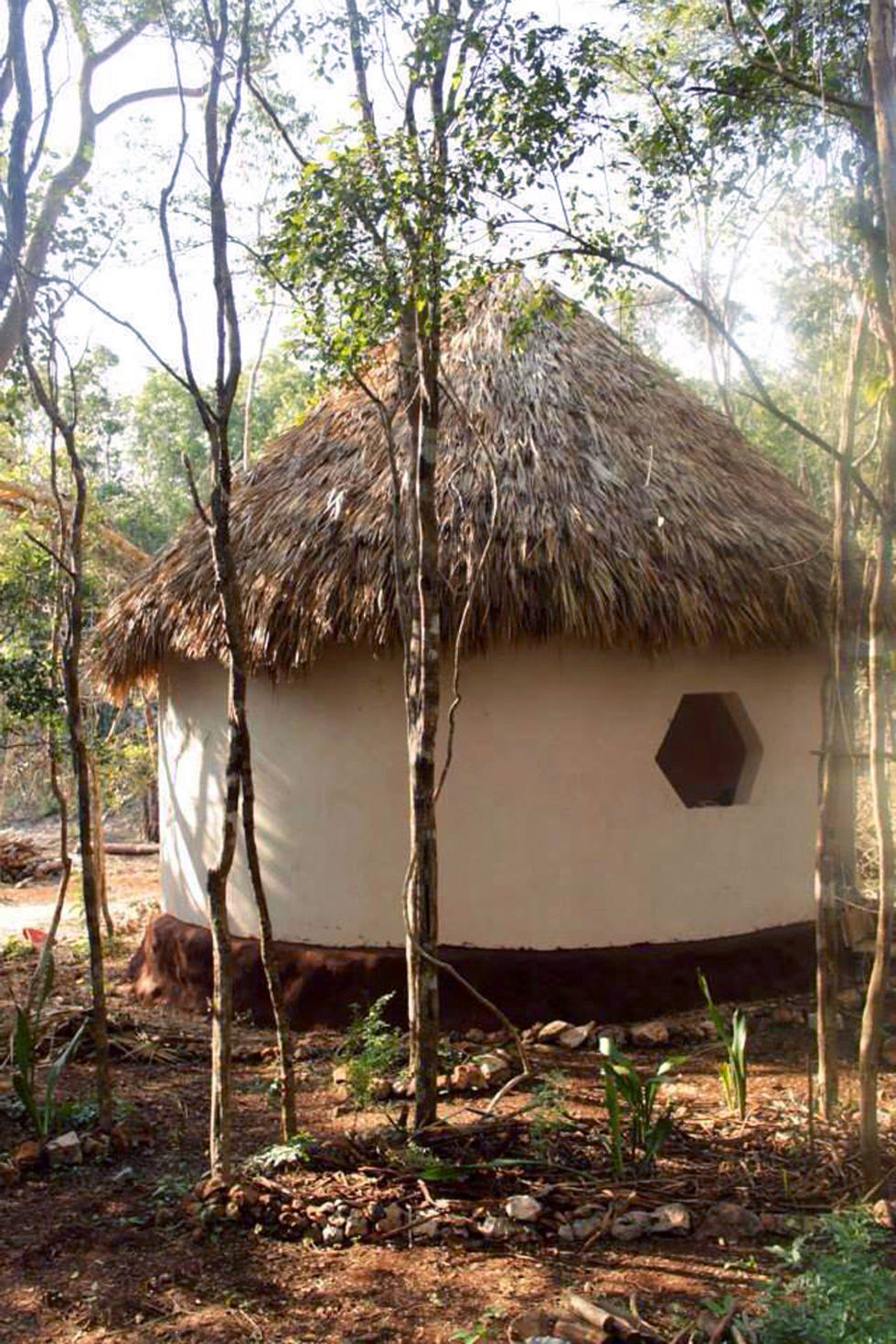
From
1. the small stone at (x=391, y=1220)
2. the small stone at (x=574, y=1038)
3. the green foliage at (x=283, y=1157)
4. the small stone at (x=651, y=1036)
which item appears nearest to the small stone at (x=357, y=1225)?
the small stone at (x=391, y=1220)

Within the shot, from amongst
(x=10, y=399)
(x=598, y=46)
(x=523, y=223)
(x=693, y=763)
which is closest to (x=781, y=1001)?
(x=693, y=763)

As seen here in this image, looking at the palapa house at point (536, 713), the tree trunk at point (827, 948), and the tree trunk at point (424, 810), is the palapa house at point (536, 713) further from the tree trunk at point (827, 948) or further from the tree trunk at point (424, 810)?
the tree trunk at point (827, 948)

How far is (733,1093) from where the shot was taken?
408 centimetres

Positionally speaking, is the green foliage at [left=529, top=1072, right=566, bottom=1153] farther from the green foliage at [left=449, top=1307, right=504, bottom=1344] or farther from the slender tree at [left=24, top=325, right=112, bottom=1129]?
the slender tree at [left=24, top=325, right=112, bottom=1129]

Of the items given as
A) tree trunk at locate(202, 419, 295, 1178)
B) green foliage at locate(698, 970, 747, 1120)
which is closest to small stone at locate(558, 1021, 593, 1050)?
green foliage at locate(698, 970, 747, 1120)

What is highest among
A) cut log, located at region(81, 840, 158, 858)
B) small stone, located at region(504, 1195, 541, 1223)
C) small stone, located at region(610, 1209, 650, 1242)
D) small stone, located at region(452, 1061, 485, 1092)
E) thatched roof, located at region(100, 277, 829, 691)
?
thatched roof, located at region(100, 277, 829, 691)

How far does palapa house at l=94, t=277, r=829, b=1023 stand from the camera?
17.3ft

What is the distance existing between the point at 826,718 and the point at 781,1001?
87.0 inches

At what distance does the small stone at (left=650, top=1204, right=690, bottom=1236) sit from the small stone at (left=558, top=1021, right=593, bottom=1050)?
1.78 metres

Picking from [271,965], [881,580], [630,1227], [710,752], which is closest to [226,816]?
→ [271,965]

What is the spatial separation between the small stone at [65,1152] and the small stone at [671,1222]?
5.86 feet

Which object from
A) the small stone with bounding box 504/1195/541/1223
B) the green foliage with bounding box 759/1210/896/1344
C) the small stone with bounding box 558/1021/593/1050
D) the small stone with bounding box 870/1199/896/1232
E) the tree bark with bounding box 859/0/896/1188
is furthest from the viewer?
the small stone with bounding box 558/1021/593/1050

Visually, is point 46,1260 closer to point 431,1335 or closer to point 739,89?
point 431,1335

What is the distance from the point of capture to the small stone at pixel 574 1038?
4980 millimetres
